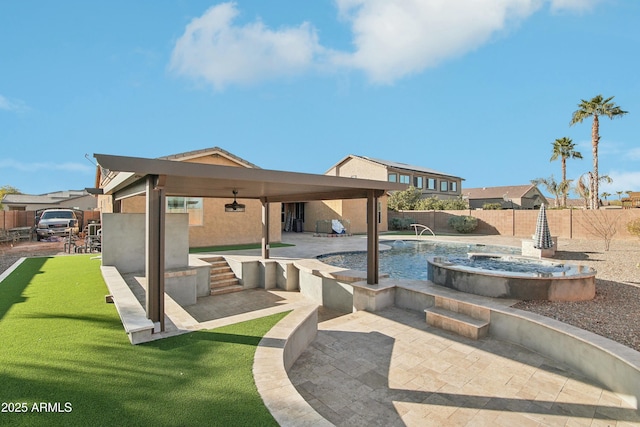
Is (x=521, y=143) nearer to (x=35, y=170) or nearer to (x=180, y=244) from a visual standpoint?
(x=180, y=244)

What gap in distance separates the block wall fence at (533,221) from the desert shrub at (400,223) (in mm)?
428

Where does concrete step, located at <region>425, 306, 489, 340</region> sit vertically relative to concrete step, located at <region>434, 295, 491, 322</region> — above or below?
below

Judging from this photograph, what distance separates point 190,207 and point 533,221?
79.6 feet

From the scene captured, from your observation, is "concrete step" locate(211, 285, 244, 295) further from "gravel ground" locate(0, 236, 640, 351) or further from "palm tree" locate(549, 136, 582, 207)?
"palm tree" locate(549, 136, 582, 207)

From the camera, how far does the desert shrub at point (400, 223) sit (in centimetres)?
2953

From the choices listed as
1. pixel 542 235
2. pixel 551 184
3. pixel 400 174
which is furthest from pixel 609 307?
pixel 551 184

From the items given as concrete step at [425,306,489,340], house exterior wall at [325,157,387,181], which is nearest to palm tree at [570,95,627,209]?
house exterior wall at [325,157,387,181]

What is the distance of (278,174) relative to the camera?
545cm

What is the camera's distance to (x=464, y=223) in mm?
26453

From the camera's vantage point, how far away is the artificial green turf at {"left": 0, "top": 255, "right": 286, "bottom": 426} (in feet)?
9.12

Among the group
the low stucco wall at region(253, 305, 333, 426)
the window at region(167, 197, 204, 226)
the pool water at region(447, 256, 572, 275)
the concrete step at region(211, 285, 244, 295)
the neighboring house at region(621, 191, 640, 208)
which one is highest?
the neighboring house at region(621, 191, 640, 208)

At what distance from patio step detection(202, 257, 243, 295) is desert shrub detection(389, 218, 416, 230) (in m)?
21.4

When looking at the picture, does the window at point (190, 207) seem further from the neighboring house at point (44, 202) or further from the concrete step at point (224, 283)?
the neighboring house at point (44, 202)

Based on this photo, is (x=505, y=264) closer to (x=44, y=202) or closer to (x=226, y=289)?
(x=226, y=289)
